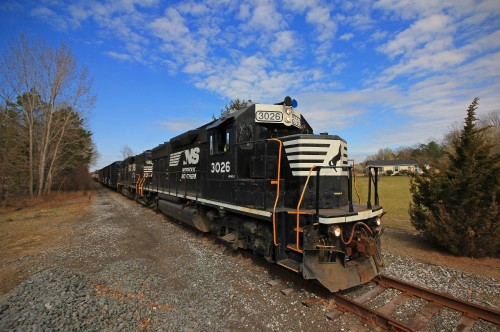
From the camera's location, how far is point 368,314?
3898mm

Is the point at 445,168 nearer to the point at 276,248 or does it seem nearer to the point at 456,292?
the point at 456,292

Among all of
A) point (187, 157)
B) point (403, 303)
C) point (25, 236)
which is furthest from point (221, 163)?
point (25, 236)

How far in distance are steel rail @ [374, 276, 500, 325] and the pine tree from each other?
114 inches

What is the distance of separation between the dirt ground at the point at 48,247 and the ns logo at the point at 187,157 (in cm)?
281

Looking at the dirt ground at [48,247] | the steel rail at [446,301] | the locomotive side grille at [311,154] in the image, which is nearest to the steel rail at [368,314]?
the steel rail at [446,301]

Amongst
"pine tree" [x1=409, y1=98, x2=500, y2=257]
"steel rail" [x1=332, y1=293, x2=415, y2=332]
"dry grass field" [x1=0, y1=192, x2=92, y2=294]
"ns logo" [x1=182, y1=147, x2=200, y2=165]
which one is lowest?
"dry grass field" [x1=0, y1=192, x2=92, y2=294]

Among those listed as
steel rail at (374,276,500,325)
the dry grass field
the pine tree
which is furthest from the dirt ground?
steel rail at (374,276,500,325)

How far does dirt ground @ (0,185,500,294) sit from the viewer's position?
5867mm

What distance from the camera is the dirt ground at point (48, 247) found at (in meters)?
5.87

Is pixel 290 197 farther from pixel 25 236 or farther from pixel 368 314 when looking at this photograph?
pixel 25 236

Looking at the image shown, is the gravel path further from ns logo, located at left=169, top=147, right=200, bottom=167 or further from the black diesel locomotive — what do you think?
ns logo, located at left=169, top=147, right=200, bottom=167

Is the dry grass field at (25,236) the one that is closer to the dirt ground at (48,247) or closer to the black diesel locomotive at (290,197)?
the dirt ground at (48,247)

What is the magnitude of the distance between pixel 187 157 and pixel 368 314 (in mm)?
7305

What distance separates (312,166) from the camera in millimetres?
5004
